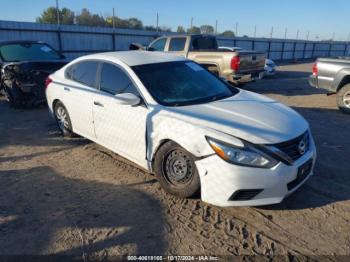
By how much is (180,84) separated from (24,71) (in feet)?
17.4

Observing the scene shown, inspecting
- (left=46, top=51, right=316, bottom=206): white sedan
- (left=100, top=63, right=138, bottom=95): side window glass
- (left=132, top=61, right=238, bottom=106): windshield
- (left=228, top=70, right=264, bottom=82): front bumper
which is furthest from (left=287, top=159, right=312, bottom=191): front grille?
(left=228, top=70, right=264, bottom=82): front bumper

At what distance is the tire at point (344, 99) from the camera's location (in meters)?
8.25

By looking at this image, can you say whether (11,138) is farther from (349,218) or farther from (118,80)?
(349,218)

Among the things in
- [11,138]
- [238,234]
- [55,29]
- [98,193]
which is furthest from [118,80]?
[55,29]

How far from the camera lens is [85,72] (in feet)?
17.0

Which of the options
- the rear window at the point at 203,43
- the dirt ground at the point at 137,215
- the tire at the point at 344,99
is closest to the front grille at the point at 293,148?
the dirt ground at the point at 137,215

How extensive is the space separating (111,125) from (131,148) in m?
0.52

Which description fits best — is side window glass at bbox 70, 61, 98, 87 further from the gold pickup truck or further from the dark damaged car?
the gold pickup truck

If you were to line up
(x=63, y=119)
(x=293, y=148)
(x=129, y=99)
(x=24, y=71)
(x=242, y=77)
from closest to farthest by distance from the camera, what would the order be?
1. (x=293, y=148)
2. (x=129, y=99)
3. (x=63, y=119)
4. (x=24, y=71)
5. (x=242, y=77)

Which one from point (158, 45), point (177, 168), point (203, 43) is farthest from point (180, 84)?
point (158, 45)

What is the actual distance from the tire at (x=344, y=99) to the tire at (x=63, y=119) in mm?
6819

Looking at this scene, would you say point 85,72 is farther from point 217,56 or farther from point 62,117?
point 217,56

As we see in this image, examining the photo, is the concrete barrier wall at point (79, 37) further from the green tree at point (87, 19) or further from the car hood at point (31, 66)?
the green tree at point (87, 19)

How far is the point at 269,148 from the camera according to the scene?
3.22m
